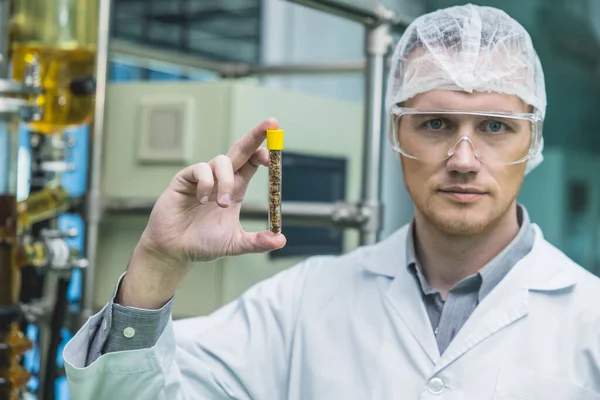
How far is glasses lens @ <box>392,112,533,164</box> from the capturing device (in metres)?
1.17

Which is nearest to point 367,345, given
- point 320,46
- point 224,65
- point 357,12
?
point 357,12

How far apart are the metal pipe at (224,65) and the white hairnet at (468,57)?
597 mm

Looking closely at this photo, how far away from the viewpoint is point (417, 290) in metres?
1.26

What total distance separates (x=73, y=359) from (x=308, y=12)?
7.16 feet

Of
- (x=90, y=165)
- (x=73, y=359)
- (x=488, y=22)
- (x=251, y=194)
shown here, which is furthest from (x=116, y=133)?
(x=488, y=22)

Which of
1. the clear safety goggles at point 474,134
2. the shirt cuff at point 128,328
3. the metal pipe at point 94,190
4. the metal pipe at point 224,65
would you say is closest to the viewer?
the shirt cuff at point 128,328

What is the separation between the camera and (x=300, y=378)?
4.14ft

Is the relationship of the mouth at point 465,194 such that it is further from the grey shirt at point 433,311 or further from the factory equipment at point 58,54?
the factory equipment at point 58,54

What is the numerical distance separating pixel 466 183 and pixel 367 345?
0.90 ft

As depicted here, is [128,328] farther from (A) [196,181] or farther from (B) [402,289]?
(B) [402,289]

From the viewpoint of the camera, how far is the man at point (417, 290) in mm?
1068

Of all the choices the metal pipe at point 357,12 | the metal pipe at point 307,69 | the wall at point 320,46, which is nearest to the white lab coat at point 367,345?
the metal pipe at point 357,12

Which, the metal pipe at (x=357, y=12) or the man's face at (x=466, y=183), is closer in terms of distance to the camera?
the man's face at (x=466, y=183)

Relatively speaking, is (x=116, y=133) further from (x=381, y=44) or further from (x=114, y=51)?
(x=381, y=44)
